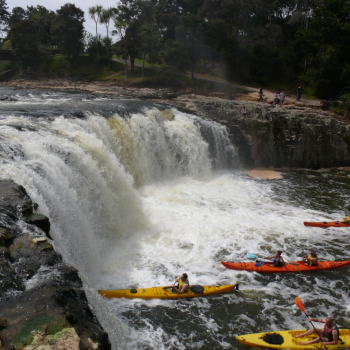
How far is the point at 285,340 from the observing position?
5.60m

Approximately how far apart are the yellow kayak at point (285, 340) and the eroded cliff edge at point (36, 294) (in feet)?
9.68

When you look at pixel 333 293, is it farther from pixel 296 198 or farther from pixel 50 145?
pixel 50 145

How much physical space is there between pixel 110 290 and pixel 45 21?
132ft

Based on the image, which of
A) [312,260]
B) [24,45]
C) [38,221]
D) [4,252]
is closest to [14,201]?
[38,221]

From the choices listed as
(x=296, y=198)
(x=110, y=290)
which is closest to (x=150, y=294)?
(x=110, y=290)

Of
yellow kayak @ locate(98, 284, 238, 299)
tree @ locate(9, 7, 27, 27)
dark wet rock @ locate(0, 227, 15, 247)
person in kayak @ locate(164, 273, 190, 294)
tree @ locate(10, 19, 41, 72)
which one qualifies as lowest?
yellow kayak @ locate(98, 284, 238, 299)

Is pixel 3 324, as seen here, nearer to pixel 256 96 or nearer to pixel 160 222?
pixel 160 222

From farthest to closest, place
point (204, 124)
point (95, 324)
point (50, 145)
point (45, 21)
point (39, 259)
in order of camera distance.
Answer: point (45, 21), point (204, 124), point (50, 145), point (39, 259), point (95, 324)

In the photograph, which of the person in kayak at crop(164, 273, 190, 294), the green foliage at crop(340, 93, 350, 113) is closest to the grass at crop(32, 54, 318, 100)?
the green foliage at crop(340, 93, 350, 113)

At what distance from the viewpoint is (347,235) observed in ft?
32.1

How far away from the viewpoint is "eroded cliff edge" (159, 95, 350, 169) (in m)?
17.0

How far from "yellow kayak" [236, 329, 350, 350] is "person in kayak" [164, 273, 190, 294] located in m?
1.51

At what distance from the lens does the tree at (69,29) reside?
112ft

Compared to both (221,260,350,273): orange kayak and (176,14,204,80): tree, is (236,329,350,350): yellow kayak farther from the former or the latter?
(176,14,204,80): tree
